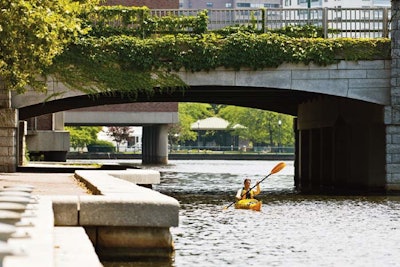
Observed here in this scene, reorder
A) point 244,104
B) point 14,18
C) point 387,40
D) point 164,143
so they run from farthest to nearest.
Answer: point 164,143 → point 244,104 → point 387,40 → point 14,18

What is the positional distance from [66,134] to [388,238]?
1919 inches

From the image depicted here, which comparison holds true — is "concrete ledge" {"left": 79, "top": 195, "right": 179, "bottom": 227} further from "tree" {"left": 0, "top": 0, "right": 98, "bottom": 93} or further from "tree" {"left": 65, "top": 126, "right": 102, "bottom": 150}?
"tree" {"left": 65, "top": 126, "right": 102, "bottom": 150}

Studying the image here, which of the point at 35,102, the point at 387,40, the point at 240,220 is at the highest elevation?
the point at 387,40

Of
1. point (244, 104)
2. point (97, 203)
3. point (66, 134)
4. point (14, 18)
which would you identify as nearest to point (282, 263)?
point (97, 203)

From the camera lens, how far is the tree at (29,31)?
29.6 metres

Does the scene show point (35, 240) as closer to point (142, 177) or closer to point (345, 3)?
point (142, 177)

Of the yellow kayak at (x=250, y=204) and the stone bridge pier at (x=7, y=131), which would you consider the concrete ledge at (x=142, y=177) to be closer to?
the yellow kayak at (x=250, y=204)

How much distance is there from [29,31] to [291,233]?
10722 mm

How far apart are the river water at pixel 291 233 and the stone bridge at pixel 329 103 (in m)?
4.78

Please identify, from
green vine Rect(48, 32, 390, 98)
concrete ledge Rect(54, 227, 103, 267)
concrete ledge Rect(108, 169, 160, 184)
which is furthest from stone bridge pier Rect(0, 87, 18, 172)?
concrete ledge Rect(54, 227, 103, 267)

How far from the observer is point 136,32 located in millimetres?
42250

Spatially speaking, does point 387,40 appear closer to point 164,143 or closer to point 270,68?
point 270,68

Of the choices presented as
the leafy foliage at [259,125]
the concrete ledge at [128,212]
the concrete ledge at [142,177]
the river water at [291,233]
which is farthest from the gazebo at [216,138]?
the concrete ledge at [128,212]

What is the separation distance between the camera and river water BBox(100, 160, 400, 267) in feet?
63.8
